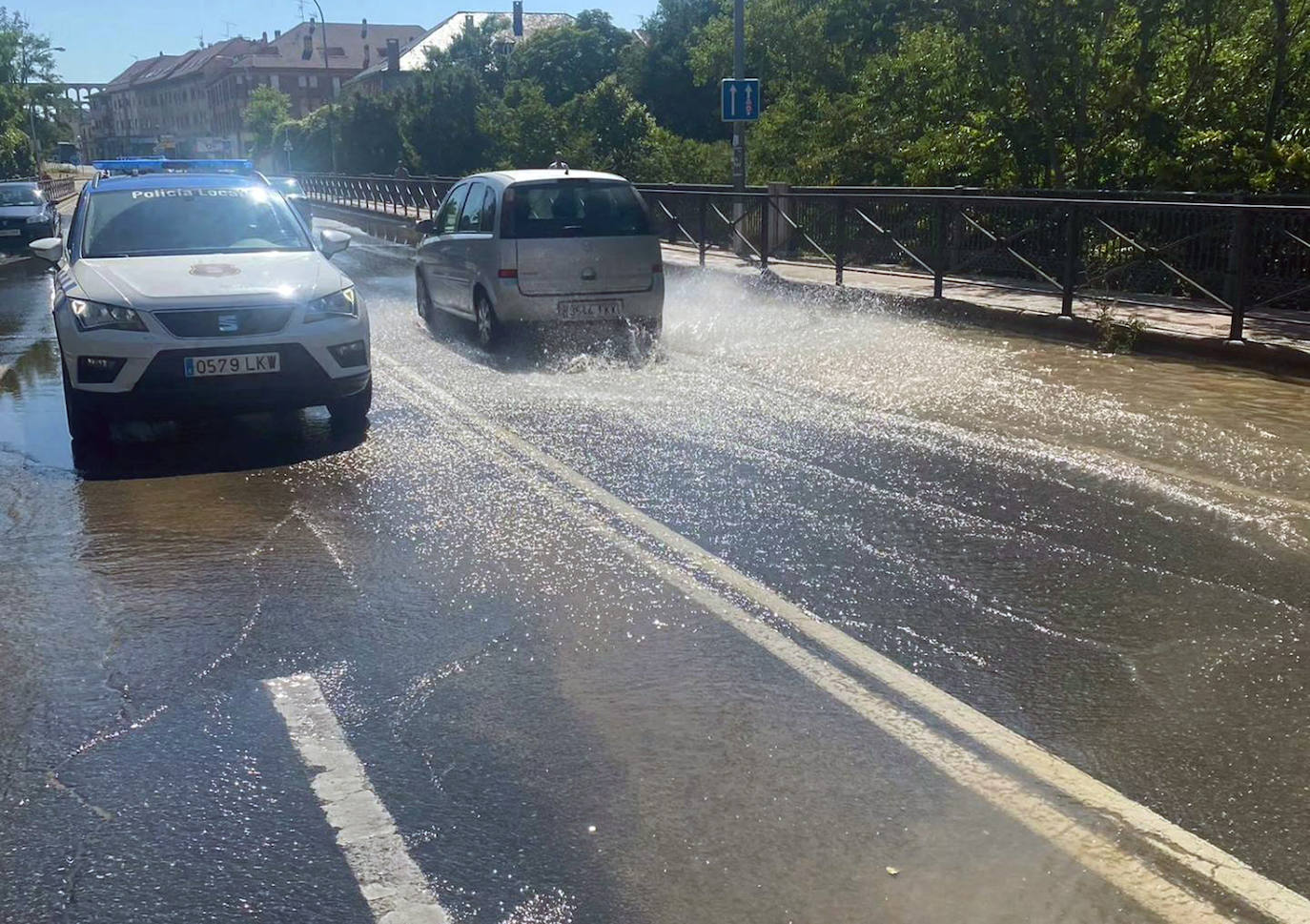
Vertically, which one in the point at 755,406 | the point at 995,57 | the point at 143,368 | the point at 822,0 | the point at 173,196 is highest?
the point at 822,0

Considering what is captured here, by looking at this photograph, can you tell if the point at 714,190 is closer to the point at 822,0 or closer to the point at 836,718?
the point at 822,0

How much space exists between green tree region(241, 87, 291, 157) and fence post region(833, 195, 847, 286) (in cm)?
10844

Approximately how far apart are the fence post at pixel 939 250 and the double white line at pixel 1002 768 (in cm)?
1019

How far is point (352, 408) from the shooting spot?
831 centimetres

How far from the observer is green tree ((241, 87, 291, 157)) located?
12031 centimetres

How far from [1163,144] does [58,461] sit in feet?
48.9

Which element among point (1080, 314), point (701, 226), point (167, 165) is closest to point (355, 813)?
point (1080, 314)

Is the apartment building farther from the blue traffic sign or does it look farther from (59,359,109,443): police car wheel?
(59,359,109,443): police car wheel

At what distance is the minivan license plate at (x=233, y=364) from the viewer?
7539 mm

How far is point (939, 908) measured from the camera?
2.91m

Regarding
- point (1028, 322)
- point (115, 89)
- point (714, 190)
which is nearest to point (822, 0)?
point (714, 190)

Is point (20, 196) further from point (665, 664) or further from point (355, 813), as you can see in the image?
point (355, 813)

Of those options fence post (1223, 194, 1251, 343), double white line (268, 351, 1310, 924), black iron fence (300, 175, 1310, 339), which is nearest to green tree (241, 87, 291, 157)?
black iron fence (300, 175, 1310, 339)

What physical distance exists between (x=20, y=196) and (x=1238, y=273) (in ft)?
97.3
